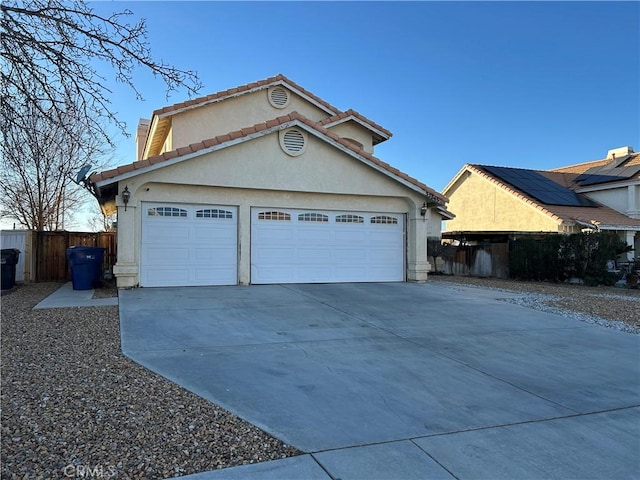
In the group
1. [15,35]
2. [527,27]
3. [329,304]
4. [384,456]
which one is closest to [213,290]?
[329,304]

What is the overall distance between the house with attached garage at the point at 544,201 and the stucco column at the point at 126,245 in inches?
593

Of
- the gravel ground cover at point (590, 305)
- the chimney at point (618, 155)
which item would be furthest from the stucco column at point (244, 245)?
the chimney at point (618, 155)

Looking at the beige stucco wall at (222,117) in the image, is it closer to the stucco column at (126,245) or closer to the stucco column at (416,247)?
the stucco column at (126,245)

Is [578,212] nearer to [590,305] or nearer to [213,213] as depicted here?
[590,305]

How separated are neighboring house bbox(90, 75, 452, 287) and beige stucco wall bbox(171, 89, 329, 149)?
0.12 meters

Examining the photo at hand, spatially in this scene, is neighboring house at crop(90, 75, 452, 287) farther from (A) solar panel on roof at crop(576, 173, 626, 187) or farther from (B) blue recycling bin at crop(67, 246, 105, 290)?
(A) solar panel on roof at crop(576, 173, 626, 187)

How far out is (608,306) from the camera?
38.5 feet

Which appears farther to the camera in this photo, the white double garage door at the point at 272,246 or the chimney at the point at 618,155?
the chimney at the point at 618,155

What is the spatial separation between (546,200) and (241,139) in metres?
17.8

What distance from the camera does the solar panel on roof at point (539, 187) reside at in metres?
24.9

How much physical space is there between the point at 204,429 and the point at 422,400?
225cm

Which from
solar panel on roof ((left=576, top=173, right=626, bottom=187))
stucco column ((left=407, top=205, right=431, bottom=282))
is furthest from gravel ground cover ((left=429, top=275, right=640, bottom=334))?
solar panel on roof ((left=576, top=173, right=626, bottom=187))

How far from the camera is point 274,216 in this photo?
13859mm

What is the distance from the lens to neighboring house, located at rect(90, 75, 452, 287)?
12469 mm
